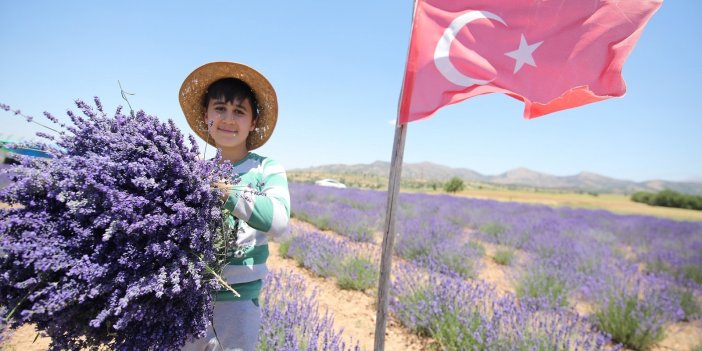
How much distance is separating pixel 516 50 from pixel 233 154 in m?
2.02

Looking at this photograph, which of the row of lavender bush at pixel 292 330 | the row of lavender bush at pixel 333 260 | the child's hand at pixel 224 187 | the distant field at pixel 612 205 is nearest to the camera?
the child's hand at pixel 224 187

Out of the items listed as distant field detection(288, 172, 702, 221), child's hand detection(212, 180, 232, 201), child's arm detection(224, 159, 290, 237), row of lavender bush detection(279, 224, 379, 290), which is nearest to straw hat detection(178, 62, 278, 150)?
child's arm detection(224, 159, 290, 237)

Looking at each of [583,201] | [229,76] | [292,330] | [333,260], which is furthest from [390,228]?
[583,201]

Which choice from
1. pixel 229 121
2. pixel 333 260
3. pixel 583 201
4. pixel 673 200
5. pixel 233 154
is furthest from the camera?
pixel 673 200

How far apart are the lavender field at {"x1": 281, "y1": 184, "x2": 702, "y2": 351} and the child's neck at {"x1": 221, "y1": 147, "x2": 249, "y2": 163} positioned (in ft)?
7.98

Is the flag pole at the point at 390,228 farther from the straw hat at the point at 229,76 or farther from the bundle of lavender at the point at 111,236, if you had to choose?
the bundle of lavender at the point at 111,236

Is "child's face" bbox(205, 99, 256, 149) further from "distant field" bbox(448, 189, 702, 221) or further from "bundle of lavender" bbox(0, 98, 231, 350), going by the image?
"distant field" bbox(448, 189, 702, 221)

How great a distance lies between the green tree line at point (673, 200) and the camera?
38.8 metres

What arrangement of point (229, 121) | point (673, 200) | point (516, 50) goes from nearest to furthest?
1. point (229, 121)
2. point (516, 50)
3. point (673, 200)

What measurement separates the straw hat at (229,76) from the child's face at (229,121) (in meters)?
0.10

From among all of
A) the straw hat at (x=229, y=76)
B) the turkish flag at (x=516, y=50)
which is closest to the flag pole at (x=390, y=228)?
the turkish flag at (x=516, y=50)

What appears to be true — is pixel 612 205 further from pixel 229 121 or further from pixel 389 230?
pixel 229 121

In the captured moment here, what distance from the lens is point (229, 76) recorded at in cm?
175

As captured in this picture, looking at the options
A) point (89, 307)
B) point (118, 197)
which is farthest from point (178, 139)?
point (89, 307)
